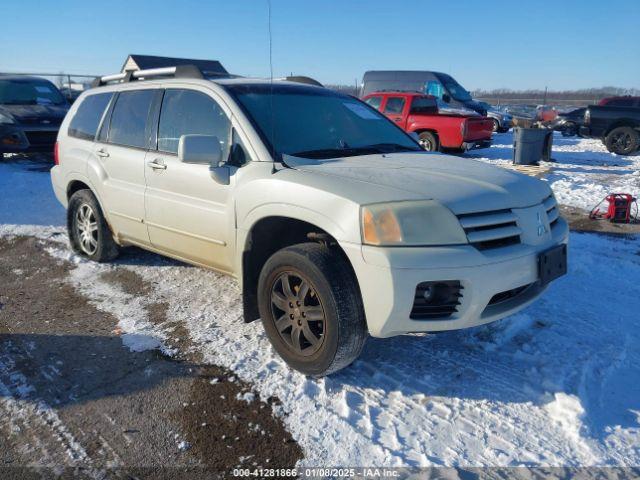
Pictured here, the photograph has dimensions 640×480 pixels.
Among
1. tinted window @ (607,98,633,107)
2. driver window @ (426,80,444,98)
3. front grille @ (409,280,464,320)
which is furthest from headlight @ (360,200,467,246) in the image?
driver window @ (426,80,444,98)

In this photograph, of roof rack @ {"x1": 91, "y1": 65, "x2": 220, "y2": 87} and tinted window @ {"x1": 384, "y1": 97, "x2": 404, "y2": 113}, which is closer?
roof rack @ {"x1": 91, "y1": 65, "x2": 220, "y2": 87}

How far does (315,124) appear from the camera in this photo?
12.9 ft

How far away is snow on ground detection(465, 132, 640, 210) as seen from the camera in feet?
30.0

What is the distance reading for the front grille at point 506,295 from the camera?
301 cm

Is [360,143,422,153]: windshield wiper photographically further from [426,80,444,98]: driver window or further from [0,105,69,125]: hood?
[426,80,444,98]: driver window

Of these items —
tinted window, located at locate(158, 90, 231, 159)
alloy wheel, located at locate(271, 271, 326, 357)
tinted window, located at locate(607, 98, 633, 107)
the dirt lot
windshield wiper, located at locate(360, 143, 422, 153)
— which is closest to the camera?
the dirt lot

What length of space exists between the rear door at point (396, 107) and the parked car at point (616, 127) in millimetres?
5718

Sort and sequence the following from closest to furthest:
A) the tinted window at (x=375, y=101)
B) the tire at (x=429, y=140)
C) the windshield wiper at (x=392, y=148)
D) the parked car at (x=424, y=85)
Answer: the windshield wiper at (x=392, y=148) < the tire at (x=429, y=140) < the tinted window at (x=375, y=101) < the parked car at (x=424, y=85)

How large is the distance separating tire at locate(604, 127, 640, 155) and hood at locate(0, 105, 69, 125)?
14.7 m

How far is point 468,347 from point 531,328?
0.57m

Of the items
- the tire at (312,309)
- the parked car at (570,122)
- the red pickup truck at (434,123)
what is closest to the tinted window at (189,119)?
the tire at (312,309)

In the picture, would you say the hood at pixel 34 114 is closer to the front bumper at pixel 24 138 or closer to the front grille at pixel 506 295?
the front bumper at pixel 24 138

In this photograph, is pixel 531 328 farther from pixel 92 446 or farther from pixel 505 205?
pixel 92 446

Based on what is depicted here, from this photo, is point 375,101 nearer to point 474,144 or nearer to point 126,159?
point 474,144
